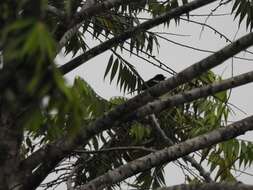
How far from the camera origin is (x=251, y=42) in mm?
2703

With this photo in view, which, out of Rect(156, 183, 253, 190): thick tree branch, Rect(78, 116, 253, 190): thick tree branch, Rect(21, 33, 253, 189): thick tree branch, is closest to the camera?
Rect(21, 33, 253, 189): thick tree branch

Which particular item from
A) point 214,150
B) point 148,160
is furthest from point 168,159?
point 214,150

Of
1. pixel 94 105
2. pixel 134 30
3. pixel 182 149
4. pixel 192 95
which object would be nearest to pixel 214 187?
pixel 182 149

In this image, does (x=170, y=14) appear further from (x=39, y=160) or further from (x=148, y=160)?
(x=39, y=160)

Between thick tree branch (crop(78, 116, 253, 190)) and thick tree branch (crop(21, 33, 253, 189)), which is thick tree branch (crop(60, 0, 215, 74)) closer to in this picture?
thick tree branch (crop(21, 33, 253, 189))

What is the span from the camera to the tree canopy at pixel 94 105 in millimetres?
1698

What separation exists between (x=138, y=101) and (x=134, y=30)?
485mm

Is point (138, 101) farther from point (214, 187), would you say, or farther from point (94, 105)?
point (94, 105)

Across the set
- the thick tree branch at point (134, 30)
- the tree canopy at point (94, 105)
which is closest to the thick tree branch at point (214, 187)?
the tree canopy at point (94, 105)

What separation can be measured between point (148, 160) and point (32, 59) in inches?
57.8

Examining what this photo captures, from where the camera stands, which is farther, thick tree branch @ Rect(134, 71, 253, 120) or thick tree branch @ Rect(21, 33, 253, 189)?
thick tree branch @ Rect(134, 71, 253, 120)

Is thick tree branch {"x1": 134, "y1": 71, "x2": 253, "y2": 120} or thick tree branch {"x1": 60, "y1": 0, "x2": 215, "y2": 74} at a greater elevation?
thick tree branch {"x1": 60, "y1": 0, "x2": 215, "y2": 74}

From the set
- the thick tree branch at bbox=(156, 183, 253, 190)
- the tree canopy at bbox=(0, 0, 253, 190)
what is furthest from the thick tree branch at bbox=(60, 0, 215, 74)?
the thick tree branch at bbox=(156, 183, 253, 190)

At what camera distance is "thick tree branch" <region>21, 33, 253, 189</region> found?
8.96 ft
